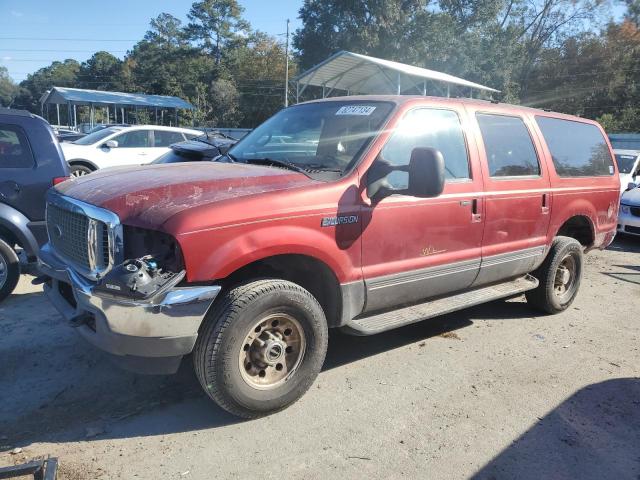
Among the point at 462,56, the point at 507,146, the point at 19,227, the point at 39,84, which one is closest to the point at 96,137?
the point at 19,227

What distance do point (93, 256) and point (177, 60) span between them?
68.1 meters

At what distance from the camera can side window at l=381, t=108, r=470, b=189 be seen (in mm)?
3777

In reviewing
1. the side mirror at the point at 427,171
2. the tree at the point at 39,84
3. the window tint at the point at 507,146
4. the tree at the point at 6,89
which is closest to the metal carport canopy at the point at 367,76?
the window tint at the point at 507,146

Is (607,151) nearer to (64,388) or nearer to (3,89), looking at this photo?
(64,388)

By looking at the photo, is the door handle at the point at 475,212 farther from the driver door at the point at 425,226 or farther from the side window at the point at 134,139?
the side window at the point at 134,139

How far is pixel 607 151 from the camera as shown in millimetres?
5910

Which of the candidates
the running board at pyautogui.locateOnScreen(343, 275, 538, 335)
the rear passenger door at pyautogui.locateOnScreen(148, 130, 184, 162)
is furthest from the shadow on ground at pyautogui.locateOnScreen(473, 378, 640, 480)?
the rear passenger door at pyautogui.locateOnScreen(148, 130, 184, 162)

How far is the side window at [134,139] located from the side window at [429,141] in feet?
34.0

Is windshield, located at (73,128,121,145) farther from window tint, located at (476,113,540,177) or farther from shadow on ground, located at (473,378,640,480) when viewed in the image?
shadow on ground, located at (473,378,640,480)

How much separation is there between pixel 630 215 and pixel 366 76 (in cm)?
1977

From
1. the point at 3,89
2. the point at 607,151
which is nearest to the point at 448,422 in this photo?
the point at 607,151

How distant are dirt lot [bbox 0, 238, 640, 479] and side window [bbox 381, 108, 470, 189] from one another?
1.51 metres

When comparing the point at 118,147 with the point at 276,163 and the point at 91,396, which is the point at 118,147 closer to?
the point at 276,163

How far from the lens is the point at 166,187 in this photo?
315 centimetres
